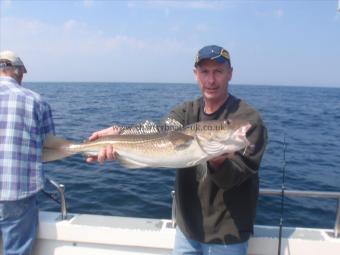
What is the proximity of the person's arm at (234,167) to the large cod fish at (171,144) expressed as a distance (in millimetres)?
65

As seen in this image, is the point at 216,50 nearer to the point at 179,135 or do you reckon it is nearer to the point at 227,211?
the point at 179,135

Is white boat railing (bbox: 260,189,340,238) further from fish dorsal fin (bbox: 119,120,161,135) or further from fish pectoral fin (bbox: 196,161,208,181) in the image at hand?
fish dorsal fin (bbox: 119,120,161,135)

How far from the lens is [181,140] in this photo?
10.8ft

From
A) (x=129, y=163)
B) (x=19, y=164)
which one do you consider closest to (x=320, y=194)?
(x=129, y=163)

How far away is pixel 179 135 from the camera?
3.34 meters

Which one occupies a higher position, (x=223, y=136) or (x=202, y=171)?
(x=223, y=136)

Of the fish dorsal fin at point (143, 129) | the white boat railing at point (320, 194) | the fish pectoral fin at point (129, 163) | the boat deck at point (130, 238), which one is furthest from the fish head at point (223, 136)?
the boat deck at point (130, 238)

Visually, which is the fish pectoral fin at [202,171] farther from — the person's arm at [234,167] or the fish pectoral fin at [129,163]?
the fish pectoral fin at [129,163]

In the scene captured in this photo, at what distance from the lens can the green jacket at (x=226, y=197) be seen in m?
3.18

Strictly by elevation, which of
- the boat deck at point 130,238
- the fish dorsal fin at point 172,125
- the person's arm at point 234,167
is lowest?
the boat deck at point 130,238

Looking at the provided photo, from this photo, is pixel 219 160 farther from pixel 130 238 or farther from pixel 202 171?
pixel 130 238

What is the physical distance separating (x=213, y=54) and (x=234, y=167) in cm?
103

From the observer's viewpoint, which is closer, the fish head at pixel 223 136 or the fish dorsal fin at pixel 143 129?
the fish head at pixel 223 136

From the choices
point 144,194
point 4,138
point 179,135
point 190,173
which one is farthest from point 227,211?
point 144,194
